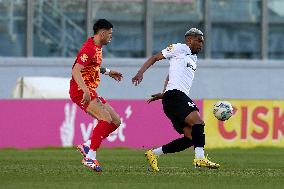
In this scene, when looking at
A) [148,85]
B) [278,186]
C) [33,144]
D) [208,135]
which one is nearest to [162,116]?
[208,135]

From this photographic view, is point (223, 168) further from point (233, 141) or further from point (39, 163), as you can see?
point (233, 141)

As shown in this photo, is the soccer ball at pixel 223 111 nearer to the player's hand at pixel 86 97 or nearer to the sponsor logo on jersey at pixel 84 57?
the sponsor logo on jersey at pixel 84 57

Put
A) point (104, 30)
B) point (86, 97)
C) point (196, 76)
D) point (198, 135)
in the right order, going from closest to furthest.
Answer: point (86, 97) < point (198, 135) < point (104, 30) < point (196, 76)

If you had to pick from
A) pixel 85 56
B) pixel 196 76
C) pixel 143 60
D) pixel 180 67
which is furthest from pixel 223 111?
pixel 196 76

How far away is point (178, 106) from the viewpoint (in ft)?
48.0

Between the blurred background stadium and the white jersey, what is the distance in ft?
33.8

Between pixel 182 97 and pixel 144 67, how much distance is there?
0.66 m

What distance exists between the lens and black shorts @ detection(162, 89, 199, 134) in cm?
1460

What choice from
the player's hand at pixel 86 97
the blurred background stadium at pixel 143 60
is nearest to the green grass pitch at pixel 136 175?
the player's hand at pixel 86 97

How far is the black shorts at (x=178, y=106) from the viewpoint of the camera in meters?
14.6

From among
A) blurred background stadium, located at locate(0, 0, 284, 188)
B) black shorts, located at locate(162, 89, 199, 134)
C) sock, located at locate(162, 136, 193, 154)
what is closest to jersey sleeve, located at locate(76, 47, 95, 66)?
black shorts, located at locate(162, 89, 199, 134)

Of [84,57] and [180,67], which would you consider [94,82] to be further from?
[180,67]

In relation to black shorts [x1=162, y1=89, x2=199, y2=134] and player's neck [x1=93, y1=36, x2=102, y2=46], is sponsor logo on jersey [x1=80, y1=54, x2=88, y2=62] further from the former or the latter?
black shorts [x1=162, y1=89, x2=199, y2=134]

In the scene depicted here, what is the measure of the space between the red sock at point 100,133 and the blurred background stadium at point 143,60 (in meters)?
10.2
